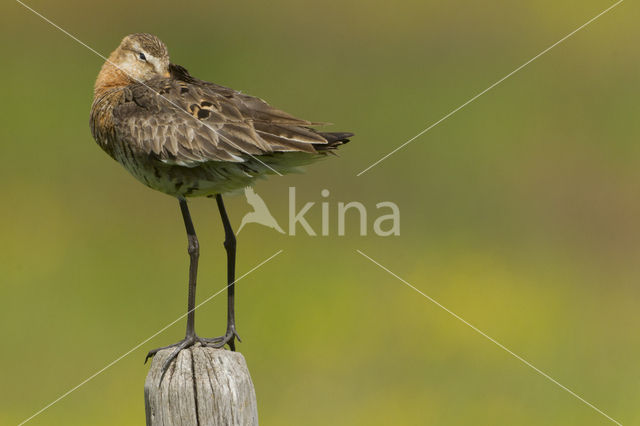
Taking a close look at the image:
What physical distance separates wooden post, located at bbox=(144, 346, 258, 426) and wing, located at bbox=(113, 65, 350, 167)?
172 cm

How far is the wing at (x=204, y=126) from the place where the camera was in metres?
7.98

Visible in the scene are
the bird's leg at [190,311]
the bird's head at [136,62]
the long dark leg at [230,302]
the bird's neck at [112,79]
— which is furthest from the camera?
the bird's neck at [112,79]

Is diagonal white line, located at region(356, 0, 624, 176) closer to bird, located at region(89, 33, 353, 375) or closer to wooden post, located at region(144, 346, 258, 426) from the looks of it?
bird, located at region(89, 33, 353, 375)

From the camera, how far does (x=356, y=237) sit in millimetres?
18922

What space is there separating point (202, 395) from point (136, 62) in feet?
11.7

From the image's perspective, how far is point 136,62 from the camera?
9320 mm

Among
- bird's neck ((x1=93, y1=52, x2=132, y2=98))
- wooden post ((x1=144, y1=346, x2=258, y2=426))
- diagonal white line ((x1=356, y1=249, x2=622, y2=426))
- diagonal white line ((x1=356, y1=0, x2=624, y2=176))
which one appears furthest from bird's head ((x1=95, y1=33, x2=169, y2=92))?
diagonal white line ((x1=356, y1=0, x2=624, y2=176))

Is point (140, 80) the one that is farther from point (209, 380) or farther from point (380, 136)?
point (380, 136)

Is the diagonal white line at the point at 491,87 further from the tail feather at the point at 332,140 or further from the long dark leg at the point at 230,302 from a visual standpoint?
the tail feather at the point at 332,140

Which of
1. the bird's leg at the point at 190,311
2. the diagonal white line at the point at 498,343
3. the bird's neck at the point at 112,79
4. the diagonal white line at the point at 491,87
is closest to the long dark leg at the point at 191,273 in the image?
the bird's leg at the point at 190,311

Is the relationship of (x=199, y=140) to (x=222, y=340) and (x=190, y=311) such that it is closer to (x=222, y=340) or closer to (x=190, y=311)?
(x=190, y=311)

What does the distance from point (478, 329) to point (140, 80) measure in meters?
8.58

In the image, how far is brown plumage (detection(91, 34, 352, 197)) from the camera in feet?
26.3

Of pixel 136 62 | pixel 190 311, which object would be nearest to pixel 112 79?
pixel 136 62
